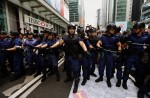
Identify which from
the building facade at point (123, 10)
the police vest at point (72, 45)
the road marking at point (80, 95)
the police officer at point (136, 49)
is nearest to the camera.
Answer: the road marking at point (80, 95)

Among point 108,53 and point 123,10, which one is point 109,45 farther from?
point 123,10

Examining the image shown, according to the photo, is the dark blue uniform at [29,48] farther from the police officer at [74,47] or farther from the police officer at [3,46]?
the police officer at [74,47]

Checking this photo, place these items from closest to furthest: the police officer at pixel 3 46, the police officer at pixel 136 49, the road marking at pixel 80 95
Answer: the road marking at pixel 80 95, the police officer at pixel 136 49, the police officer at pixel 3 46

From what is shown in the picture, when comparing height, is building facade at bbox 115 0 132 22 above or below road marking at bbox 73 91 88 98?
above

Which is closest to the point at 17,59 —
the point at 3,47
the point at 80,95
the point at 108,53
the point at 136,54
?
the point at 3,47

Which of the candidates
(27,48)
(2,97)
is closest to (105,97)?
(2,97)

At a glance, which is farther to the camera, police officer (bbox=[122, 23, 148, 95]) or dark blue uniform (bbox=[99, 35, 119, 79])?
dark blue uniform (bbox=[99, 35, 119, 79])

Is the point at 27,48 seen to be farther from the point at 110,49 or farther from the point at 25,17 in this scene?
the point at 25,17

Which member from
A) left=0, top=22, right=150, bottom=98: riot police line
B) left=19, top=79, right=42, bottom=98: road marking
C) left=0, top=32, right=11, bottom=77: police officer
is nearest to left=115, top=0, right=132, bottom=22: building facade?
left=0, top=22, right=150, bottom=98: riot police line

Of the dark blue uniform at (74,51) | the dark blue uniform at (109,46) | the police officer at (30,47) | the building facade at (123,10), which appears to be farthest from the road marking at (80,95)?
the building facade at (123,10)

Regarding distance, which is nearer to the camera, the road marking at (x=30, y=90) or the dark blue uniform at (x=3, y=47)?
the road marking at (x=30, y=90)

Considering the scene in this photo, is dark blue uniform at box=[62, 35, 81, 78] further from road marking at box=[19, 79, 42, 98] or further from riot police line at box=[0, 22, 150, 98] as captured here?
road marking at box=[19, 79, 42, 98]

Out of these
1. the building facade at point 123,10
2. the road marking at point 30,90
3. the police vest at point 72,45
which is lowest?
the road marking at point 30,90

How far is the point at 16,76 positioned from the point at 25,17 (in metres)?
8.42
